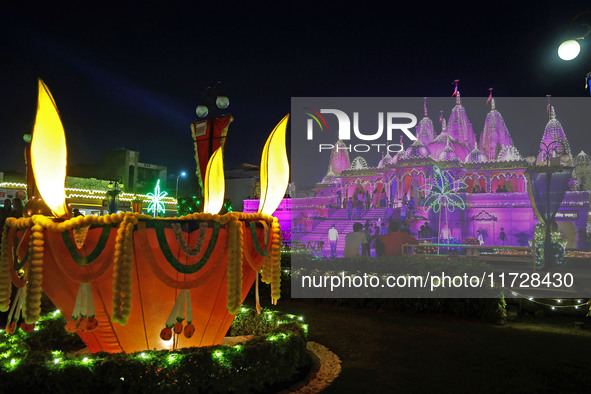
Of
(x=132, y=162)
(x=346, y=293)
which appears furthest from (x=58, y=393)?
(x=132, y=162)

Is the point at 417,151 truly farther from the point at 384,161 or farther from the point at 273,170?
the point at 273,170

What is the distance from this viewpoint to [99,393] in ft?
14.3

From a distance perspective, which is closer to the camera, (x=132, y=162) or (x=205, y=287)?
(x=205, y=287)

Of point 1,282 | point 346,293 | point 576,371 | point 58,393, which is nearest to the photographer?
point 58,393

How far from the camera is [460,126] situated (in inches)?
1502

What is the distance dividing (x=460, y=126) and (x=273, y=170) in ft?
119

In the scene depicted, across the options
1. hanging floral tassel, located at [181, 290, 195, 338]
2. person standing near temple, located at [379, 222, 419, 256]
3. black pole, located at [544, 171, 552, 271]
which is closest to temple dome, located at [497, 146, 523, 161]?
person standing near temple, located at [379, 222, 419, 256]

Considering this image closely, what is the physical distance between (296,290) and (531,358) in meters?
6.98

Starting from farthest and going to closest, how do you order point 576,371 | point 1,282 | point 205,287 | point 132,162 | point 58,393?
point 132,162 → point 576,371 → point 205,287 → point 1,282 → point 58,393

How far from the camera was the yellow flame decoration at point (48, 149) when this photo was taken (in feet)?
16.3

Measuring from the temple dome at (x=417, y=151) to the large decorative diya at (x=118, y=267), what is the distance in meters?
28.1

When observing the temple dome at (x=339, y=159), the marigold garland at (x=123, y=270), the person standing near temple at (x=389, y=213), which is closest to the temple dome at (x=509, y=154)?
the person standing near temple at (x=389, y=213)

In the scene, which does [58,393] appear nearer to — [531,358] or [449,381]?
[449,381]

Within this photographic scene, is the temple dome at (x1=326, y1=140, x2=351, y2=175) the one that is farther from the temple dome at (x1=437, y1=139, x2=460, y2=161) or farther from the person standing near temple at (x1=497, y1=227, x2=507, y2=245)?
the person standing near temple at (x1=497, y1=227, x2=507, y2=245)
